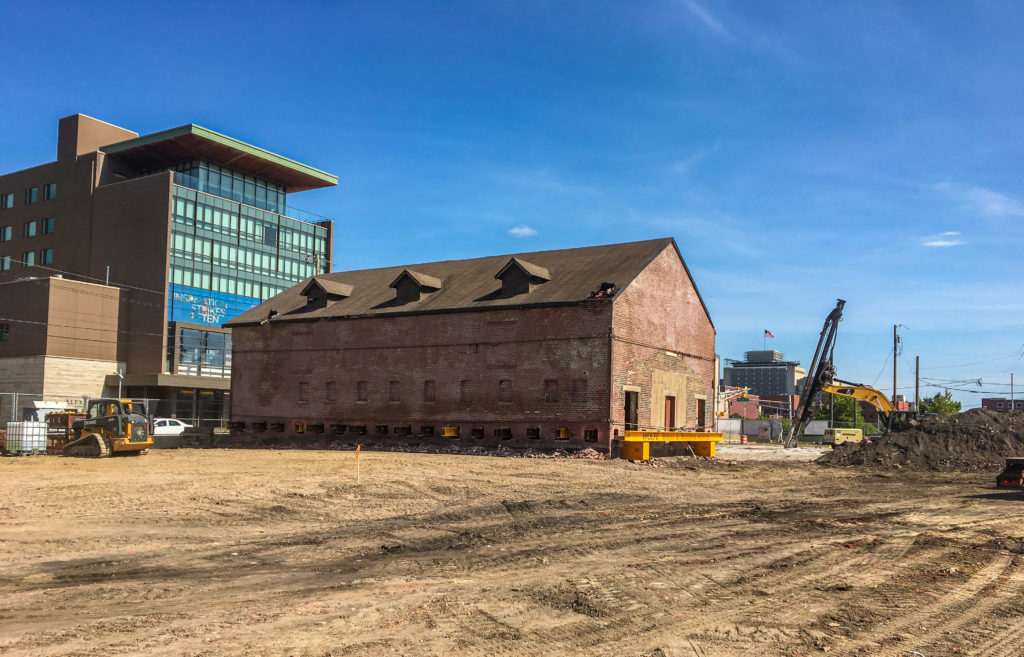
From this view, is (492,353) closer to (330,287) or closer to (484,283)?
(484,283)

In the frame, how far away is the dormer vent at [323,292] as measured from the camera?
41.2 metres

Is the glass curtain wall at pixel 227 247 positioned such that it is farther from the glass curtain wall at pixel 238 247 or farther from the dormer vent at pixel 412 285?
the dormer vent at pixel 412 285

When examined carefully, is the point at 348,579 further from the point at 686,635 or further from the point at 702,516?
the point at 702,516

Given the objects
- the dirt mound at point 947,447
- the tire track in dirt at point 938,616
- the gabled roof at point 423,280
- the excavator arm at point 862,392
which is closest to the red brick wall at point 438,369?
the gabled roof at point 423,280

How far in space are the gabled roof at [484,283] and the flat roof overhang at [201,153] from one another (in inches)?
1077

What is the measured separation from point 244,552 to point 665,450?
854 inches

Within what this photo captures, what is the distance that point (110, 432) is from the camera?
2834 centimetres

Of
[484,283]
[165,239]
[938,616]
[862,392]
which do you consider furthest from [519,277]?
[165,239]

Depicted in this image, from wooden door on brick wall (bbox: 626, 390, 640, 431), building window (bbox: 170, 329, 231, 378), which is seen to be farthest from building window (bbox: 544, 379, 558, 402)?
building window (bbox: 170, 329, 231, 378)

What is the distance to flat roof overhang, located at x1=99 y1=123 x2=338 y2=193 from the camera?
208ft

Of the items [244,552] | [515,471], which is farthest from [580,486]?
[244,552]

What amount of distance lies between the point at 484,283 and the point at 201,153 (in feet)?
137

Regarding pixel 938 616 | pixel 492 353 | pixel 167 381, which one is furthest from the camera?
pixel 167 381

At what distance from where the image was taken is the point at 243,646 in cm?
654
